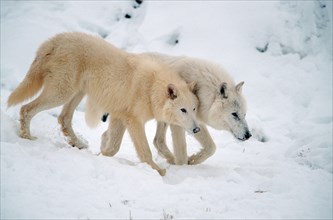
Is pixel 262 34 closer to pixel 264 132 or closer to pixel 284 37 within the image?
pixel 284 37

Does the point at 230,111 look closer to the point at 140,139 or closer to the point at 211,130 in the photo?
the point at 140,139

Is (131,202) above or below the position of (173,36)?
above

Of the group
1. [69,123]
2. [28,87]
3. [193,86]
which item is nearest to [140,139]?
[193,86]

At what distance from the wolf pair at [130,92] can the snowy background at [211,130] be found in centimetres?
47

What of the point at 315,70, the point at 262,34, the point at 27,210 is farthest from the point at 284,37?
the point at 27,210

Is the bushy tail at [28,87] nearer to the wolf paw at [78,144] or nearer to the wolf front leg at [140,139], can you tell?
the wolf paw at [78,144]

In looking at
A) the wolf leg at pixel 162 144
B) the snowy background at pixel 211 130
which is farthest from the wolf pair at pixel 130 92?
the snowy background at pixel 211 130

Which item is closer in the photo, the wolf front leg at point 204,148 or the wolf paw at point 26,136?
the wolf paw at point 26,136

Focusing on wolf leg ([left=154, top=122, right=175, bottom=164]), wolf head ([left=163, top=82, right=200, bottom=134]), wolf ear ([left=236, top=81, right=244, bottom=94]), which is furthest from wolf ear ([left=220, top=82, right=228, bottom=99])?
wolf leg ([left=154, top=122, right=175, bottom=164])

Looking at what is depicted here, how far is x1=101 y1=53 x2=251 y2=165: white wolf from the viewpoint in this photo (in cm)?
671

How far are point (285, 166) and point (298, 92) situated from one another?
5.52 meters

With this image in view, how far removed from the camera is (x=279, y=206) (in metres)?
4.61

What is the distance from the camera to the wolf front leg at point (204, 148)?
7.09m

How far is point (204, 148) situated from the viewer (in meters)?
7.13
